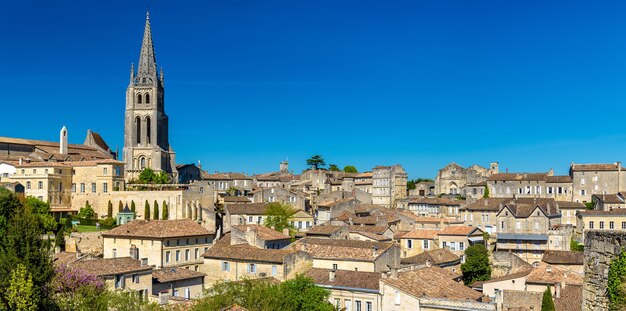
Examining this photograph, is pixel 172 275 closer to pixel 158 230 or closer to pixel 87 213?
pixel 158 230

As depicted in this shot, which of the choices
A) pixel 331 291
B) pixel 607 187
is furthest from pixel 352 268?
pixel 607 187

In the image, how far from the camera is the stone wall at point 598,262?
10031 mm

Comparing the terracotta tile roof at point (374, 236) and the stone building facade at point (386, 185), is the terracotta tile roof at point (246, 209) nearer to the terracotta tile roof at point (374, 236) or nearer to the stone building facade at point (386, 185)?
the terracotta tile roof at point (374, 236)

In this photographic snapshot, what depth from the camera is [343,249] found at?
50.6 meters

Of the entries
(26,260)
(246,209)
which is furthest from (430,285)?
(246,209)

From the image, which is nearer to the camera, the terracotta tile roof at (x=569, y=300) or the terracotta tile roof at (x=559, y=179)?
the terracotta tile roof at (x=569, y=300)

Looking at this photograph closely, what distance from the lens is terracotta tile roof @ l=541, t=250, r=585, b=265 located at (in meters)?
53.2

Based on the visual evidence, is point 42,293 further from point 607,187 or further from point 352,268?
point 607,187

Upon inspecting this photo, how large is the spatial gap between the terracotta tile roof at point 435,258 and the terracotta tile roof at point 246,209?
21.7 metres

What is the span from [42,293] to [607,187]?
3174 inches

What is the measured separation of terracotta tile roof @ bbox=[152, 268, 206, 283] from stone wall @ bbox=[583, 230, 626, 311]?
35.6 meters

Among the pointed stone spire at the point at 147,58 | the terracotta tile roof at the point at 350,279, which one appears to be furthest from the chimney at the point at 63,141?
the terracotta tile roof at the point at 350,279

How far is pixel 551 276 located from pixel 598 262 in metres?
36.5

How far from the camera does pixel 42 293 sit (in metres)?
28.4
